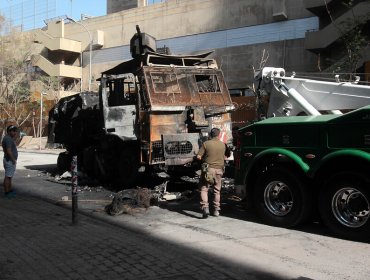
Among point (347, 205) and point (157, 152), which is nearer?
point (347, 205)

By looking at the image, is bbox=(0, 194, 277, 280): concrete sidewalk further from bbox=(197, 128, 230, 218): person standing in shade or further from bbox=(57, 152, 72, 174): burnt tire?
bbox=(57, 152, 72, 174): burnt tire

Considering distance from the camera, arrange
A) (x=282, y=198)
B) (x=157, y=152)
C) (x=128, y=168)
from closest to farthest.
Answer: (x=282, y=198), (x=157, y=152), (x=128, y=168)

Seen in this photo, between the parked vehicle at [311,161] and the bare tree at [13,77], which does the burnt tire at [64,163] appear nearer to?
the parked vehicle at [311,161]

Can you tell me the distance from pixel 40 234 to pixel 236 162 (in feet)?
11.0

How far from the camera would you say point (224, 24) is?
44188mm

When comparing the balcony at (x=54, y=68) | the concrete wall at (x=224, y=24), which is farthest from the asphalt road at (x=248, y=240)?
the balcony at (x=54, y=68)

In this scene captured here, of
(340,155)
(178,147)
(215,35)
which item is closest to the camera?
(340,155)

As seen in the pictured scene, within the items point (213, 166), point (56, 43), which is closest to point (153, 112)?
point (213, 166)

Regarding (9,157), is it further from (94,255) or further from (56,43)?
(56,43)

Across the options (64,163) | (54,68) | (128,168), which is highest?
(54,68)

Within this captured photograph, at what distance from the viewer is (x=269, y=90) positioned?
28.9 ft

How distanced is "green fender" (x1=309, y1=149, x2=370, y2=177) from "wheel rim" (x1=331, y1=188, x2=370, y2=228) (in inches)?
17.0

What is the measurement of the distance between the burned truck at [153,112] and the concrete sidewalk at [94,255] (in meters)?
2.77

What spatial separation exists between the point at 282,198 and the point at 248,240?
1.09 meters
